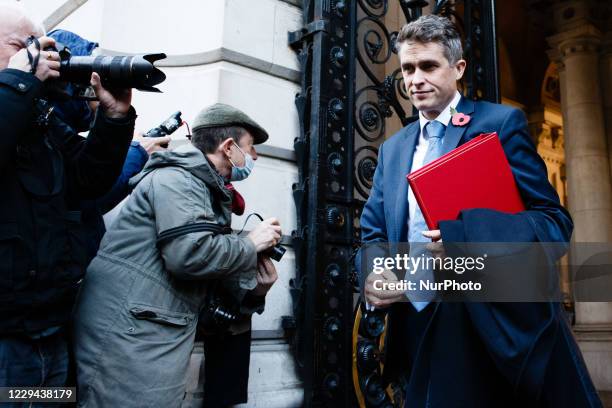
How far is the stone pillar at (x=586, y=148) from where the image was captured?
26.0 feet

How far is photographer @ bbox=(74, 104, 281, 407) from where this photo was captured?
219 centimetres

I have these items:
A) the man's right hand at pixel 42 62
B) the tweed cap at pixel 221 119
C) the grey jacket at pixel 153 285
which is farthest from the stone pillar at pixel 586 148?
the man's right hand at pixel 42 62

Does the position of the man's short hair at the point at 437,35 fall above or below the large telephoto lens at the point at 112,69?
above

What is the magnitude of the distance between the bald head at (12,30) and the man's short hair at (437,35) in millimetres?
1508

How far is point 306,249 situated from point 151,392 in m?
1.80

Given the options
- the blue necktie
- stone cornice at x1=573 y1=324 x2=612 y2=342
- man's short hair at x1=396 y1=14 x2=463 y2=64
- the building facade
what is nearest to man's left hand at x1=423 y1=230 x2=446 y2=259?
the blue necktie

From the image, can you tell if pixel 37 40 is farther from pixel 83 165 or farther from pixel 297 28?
pixel 297 28

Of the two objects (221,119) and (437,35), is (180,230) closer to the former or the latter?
(221,119)

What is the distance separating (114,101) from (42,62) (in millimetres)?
321

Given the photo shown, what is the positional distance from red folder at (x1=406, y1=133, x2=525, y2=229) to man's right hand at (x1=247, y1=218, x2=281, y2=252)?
3.02 feet

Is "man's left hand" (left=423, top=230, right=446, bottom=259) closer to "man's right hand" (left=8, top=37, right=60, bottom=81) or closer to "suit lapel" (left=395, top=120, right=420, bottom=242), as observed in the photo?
"suit lapel" (left=395, top=120, right=420, bottom=242)

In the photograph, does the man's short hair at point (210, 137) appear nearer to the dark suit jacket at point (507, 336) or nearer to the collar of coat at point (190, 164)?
the collar of coat at point (190, 164)

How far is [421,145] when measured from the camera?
237 cm

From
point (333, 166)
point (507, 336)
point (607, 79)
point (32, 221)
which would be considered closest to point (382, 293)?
point (507, 336)
